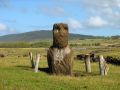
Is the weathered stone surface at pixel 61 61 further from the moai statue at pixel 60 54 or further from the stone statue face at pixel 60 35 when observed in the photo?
the stone statue face at pixel 60 35

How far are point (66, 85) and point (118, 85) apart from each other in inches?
124

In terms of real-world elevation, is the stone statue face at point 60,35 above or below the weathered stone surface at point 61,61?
above

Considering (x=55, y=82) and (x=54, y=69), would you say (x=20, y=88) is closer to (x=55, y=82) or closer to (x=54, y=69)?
(x=55, y=82)

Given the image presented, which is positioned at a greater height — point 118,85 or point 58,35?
point 58,35

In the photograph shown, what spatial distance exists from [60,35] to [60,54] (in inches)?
62.8

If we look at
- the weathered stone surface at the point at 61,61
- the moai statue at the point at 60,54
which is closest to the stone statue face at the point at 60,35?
the moai statue at the point at 60,54

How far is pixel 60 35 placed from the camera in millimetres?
34438

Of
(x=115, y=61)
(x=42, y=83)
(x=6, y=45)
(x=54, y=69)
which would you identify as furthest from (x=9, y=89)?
(x=6, y=45)

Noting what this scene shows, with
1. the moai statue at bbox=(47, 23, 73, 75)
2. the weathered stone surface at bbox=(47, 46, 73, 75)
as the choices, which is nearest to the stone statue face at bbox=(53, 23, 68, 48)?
the moai statue at bbox=(47, 23, 73, 75)

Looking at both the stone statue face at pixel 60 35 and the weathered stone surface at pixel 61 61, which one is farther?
the stone statue face at pixel 60 35

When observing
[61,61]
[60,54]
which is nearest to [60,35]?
[60,54]

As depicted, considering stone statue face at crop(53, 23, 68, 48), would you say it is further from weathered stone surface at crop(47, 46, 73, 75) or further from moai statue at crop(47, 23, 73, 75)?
weathered stone surface at crop(47, 46, 73, 75)

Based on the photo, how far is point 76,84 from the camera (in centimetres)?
2517

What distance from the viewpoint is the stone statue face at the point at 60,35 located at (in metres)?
34.3
